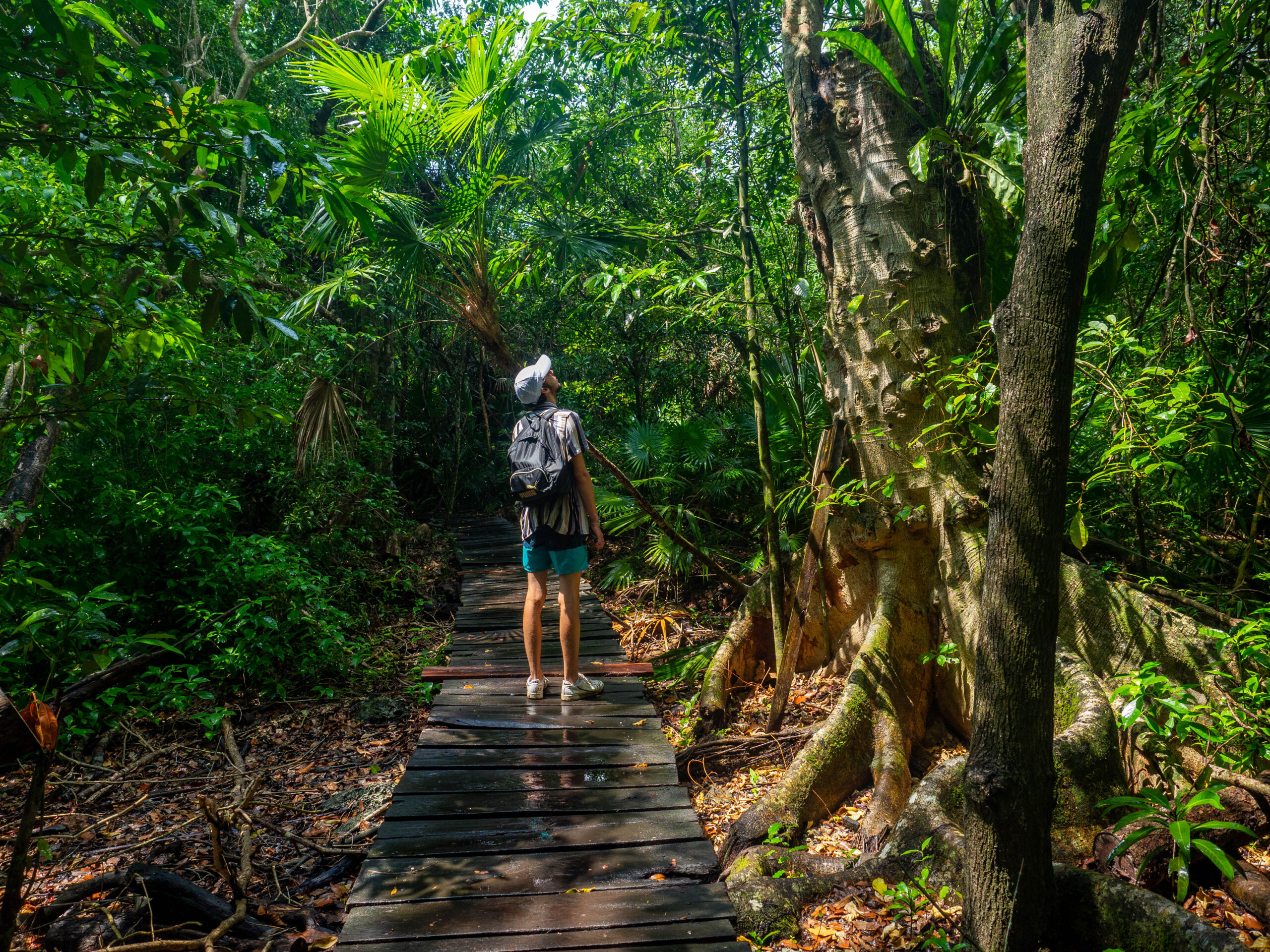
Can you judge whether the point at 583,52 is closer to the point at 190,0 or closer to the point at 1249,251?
the point at 1249,251

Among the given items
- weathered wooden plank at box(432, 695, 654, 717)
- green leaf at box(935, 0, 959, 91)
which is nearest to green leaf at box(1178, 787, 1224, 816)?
weathered wooden plank at box(432, 695, 654, 717)

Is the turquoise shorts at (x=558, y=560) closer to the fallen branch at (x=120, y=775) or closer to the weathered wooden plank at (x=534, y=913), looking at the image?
the weathered wooden plank at (x=534, y=913)

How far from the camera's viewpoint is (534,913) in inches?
94.8

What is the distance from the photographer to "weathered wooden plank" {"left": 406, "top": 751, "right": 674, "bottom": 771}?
352cm

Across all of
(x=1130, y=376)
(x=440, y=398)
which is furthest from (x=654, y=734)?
(x=440, y=398)

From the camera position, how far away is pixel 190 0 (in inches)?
337

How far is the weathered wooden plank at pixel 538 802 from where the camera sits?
10.1 feet

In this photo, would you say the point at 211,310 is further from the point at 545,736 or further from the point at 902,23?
the point at 902,23

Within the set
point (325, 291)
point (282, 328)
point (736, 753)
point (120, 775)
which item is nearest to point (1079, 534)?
point (736, 753)

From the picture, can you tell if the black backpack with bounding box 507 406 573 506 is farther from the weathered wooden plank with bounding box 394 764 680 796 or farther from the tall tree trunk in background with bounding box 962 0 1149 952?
the tall tree trunk in background with bounding box 962 0 1149 952

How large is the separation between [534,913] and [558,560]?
189 centimetres

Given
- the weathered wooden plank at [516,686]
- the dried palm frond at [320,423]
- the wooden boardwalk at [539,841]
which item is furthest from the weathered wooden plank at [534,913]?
the dried palm frond at [320,423]

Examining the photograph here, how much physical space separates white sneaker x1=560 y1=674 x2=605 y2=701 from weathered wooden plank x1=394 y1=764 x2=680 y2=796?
0.82 m

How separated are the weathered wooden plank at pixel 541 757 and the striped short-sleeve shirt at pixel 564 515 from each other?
1.09 meters
